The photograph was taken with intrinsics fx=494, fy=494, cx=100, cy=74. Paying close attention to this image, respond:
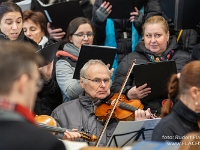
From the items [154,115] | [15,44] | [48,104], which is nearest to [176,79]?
[154,115]

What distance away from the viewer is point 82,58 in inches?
163

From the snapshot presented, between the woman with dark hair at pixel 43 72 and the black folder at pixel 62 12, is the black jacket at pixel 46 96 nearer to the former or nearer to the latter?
the woman with dark hair at pixel 43 72

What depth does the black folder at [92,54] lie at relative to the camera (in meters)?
4.10

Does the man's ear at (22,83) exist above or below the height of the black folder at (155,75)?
above

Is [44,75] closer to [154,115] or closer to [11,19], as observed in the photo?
[11,19]

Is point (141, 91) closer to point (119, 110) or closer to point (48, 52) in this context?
point (119, 110)

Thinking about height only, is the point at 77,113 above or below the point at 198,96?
below

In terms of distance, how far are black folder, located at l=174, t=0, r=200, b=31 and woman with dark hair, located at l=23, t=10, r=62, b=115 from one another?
1197mm

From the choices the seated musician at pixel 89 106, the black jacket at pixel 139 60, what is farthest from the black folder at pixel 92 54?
the black jacket at pixel 139 60

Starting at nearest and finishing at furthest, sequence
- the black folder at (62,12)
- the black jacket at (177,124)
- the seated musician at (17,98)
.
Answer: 1. the seated musician at (17,98)
2. the black jacket at (177,124)
3. the black folder at (62,12)

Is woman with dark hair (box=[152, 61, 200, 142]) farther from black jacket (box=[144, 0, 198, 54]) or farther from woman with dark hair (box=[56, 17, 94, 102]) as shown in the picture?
black jacket (box=[144, 0, 198, 54])

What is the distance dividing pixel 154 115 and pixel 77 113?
59 centimetres

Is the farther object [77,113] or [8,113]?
[77,113]

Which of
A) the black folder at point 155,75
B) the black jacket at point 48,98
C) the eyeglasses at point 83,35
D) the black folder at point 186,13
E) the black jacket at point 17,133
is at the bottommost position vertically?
the black jacket at point 48,98
